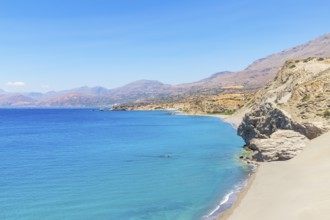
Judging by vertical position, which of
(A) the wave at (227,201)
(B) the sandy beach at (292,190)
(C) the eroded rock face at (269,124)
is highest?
(C) the eroded rock face at (269,124)

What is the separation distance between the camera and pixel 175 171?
45312 mm

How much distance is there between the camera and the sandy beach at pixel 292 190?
2430cm

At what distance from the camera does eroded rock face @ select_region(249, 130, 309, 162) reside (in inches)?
1709

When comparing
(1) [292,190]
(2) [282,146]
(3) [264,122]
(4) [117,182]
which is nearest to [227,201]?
(1) [292,190]

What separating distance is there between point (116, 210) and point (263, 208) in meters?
11.5

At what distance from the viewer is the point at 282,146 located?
44406mm

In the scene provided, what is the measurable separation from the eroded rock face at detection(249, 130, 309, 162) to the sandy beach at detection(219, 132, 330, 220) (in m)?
1.24

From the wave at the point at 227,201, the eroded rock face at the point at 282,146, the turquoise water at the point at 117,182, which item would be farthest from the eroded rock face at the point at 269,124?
the wave at the point at 227,201

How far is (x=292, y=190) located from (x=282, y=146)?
14897 millimetres

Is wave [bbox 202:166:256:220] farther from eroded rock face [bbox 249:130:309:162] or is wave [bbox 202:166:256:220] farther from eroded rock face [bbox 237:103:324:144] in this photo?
eroded rock face [bbox 237:103:324:144]

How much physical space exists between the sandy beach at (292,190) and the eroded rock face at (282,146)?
4.08 ft

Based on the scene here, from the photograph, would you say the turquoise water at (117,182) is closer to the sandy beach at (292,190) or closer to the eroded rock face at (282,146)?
the sandy beach at (292,190)

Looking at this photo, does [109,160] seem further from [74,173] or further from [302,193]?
[302,193]

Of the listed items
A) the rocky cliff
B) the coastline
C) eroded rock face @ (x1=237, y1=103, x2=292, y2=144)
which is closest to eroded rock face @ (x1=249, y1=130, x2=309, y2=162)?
the rocky cliff
